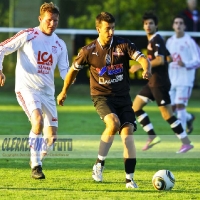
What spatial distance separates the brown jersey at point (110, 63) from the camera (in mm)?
8422

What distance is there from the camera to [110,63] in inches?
333

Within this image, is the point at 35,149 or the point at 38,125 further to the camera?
the point at 35,149

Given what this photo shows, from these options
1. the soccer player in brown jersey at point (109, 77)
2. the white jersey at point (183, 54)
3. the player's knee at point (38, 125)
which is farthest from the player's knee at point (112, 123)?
the white jersey at point (183, 54)

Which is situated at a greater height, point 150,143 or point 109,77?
point 109,77

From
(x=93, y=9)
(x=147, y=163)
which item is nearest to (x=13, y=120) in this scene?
(x=147, y=163)

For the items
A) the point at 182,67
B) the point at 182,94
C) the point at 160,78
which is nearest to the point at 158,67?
the point at 160,78

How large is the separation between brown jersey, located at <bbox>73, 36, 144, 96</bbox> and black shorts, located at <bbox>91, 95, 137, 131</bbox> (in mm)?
63

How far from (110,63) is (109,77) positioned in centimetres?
17

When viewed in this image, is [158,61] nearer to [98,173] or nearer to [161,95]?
[161,95]

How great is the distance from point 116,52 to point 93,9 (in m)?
18.8

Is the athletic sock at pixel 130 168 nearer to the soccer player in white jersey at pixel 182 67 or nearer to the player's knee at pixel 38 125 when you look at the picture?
the player's knee at pixel 38 125

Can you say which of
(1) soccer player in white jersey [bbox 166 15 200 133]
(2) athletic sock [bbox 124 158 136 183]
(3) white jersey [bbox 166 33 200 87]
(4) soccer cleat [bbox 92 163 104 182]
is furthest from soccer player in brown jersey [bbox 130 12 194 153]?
(2) athletic sock [bbox 124 158 136 183]

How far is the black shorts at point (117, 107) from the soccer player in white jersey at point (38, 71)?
2.54ft

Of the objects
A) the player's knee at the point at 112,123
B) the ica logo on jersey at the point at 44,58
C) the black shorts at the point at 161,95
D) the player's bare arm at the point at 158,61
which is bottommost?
the black shorts at the point at 161,95
